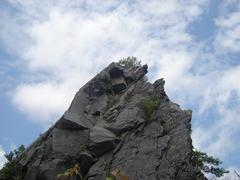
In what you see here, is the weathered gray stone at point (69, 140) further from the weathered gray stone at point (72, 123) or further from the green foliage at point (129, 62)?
the green foliage at point (129, 62)

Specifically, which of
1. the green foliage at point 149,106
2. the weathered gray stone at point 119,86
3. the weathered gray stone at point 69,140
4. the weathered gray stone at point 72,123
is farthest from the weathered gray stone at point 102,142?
the weathered gray stone at point 119,86

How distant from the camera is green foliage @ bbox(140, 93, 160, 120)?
25.5 m

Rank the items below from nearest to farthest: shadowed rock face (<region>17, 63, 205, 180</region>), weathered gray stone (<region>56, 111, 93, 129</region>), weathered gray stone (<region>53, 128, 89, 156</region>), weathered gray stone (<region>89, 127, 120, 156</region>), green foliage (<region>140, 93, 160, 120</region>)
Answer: shadowed rock face (<region>17, 63, 205, 180</region>)
weathered gray stone (<region>89, 127, 120, 156</region>)
weathered gray stone (<region>53, 128, 89, 156</region>)
green foliage (<region>140, 93, 160, 120</region>)
weathered gray stone (<region>56, 111, 93, 129</region>)

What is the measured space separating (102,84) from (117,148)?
27.5ft

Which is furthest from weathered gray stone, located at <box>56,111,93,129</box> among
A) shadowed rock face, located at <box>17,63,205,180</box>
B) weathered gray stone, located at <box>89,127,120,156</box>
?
weathered gray stone, located at <box>89,127,120,156</box>

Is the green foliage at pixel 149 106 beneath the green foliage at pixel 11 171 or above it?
above

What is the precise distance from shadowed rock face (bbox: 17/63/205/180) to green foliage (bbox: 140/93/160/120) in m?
0.20

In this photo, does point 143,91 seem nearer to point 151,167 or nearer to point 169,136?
point 169,136

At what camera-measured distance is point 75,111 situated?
2809 cm

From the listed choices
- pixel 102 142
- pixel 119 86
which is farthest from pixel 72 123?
pixel 119 86

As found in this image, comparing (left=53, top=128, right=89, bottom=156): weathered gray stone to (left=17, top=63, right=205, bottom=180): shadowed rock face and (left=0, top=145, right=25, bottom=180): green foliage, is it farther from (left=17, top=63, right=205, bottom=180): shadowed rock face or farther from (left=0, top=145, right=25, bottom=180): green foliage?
(left=0, top=145, right=25, bottom=180): green foliage

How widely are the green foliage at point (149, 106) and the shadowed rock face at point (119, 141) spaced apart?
0.67 feet

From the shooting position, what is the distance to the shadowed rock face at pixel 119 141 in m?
21.7

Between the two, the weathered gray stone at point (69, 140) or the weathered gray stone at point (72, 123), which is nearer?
the weathered gray stone at point (69, 140)
